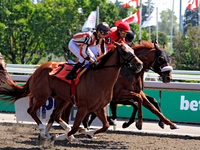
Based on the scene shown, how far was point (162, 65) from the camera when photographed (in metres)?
5.22

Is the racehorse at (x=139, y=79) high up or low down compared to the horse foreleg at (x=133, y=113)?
up

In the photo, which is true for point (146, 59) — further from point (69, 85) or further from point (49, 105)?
point (49, 105)

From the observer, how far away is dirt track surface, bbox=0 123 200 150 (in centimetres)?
498

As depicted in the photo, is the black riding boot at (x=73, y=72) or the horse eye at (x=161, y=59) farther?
the horse eye at (x=161, y=59)

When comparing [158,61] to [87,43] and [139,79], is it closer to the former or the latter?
[139,79]

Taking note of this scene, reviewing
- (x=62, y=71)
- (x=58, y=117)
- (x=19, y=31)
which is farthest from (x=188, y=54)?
(x=62, y=71)

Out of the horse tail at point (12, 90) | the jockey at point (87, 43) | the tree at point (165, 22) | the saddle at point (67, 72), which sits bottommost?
the horse tail at point (12, 90)

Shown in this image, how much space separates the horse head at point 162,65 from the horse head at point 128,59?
41.9 inches

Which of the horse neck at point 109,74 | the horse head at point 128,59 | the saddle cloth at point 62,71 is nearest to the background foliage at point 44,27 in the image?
the saddle cloth at point 62,71

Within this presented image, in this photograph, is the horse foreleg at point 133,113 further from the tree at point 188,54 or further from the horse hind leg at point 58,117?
the tree at point 188,54

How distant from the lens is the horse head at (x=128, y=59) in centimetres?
415

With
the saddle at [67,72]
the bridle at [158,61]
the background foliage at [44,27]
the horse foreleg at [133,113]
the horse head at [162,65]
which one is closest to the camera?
the saddle at [67,72]

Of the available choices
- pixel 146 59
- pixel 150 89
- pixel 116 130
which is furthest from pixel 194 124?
pixel 146 59

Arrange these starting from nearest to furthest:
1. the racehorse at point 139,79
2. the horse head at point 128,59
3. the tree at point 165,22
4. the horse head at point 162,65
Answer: the horse head at point 128,59, the horse head at point 162,65, the racehorse at point 139,79, the tree at point 165,22
